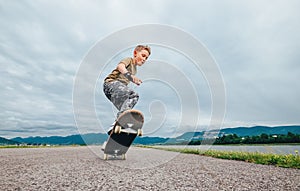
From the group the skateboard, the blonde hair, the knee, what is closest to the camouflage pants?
the knee

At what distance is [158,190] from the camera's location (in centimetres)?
233

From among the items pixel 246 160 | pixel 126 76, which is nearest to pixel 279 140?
pixel 246 160

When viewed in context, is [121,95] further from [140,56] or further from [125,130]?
[140,56]

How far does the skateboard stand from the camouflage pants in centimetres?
15

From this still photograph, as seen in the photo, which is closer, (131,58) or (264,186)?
(264,186)

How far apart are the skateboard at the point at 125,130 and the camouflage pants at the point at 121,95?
0.50 ft

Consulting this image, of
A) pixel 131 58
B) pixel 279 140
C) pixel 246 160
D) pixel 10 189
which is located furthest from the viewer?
pixel 279 140

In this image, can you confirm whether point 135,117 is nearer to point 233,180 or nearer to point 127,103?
point 127,103

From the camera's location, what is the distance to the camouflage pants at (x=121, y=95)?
4.54 m

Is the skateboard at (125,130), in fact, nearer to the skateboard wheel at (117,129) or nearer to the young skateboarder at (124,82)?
the skateboard wheel at (117,129)

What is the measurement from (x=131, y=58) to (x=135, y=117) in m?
1.14

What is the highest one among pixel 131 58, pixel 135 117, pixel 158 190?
pixel 131 58

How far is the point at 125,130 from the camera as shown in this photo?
15.4 ft

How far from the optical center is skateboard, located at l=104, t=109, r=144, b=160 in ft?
14.9
